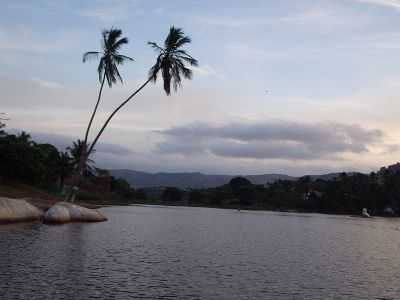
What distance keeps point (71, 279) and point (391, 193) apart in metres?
175

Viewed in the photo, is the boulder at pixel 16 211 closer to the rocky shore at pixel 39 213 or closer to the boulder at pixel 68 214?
the rocky shore at pixel 39 213

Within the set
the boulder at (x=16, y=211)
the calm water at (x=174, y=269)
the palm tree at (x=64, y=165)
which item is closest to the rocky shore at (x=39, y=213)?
the boulder at (x=16, y=211)

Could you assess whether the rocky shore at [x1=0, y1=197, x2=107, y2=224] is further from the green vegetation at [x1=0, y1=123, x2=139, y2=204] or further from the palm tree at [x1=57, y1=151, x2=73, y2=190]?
the palm tree at [x1=57, y1=151, x2=73, y2=190]

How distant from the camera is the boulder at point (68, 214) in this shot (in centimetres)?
4918

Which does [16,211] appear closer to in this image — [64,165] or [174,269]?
[174,269]

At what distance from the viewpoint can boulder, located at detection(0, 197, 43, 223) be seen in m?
44.3

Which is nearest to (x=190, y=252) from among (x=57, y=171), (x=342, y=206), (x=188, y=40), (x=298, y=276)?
(x=298, y=276)

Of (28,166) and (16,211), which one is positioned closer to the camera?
(16,211)

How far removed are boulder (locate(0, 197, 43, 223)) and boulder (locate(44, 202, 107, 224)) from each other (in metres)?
1.57

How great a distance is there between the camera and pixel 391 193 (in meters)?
179

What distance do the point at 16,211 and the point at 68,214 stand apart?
686 centimetres

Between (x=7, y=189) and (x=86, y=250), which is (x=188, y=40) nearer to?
(x=86, y=250)

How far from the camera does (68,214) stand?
5216 cm

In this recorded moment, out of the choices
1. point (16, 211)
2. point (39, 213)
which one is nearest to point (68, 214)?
point (39, 213)
